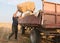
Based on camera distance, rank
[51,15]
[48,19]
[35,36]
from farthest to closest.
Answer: [35,36], [51,15], [48,19]

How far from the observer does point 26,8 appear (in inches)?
390

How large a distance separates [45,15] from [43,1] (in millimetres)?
531

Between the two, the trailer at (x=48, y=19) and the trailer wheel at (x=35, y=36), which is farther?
the trailer wheel at (x=35, y=36)

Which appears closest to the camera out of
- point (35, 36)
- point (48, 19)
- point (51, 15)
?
point (48, 19)

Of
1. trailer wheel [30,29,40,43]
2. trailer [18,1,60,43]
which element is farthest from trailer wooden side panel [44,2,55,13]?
trailer wheel [30,29,40,43]

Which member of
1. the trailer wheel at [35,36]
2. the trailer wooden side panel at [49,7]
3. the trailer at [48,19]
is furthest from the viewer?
the trailer wheel at [35,36]

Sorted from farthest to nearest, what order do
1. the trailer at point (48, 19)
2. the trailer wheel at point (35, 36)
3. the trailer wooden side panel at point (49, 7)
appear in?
the trailer wheel at point (35, 36) → the trailer wooden side panel at point (49, 7) → the trailer at point (48, 19)

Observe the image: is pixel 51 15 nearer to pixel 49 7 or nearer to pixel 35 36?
pixel 49 7

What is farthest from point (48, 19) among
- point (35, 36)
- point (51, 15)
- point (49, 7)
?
point (35, 36)

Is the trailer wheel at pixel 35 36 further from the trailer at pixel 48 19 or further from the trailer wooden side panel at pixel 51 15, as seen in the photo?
the trailer wooden side panel at pixel 51 15

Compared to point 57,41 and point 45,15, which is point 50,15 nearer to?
point 45,15

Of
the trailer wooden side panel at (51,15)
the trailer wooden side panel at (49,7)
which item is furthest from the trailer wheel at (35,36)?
the trailer wooden side panel at (49,7)

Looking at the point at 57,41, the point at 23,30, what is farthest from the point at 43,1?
the point at 23,30

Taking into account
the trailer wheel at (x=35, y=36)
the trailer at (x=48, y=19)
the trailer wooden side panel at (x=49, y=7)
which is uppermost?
the trailer wooden side panel at (x=49, y=7)
